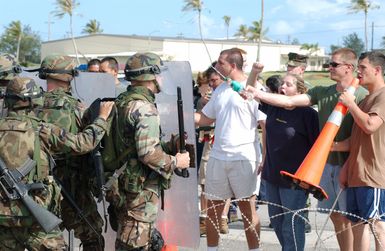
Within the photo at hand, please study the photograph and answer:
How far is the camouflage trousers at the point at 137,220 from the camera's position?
4723 mm

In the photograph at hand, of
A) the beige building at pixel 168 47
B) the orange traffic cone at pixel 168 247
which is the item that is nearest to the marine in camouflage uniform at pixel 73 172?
the orange traffic cone at pixel 168 247

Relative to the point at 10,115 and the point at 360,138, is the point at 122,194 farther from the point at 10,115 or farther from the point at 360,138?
the point at 360,138

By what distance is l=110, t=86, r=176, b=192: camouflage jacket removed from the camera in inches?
181

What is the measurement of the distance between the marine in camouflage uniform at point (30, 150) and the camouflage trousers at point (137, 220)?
1.59ft

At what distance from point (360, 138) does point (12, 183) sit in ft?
8.65

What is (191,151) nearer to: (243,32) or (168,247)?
(168,247)

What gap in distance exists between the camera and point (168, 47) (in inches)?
3615

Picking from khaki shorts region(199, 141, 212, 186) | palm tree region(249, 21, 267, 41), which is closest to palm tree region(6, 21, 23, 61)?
palm tree region(249, 21, 267, 41)

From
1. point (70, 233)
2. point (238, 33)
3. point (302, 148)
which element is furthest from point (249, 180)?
point (238, 33)

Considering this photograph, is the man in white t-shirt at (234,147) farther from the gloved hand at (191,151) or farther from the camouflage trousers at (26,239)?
the camouflage trousers at (26,239)

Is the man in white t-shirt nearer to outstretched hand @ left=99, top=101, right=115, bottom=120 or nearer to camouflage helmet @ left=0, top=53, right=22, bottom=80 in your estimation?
outstretched hand @ left=99, top=101, right=115, bottom=120

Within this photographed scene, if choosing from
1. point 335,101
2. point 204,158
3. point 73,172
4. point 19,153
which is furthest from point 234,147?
point 204,158

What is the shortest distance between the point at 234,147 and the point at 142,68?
141cm

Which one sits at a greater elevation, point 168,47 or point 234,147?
point 168,47
